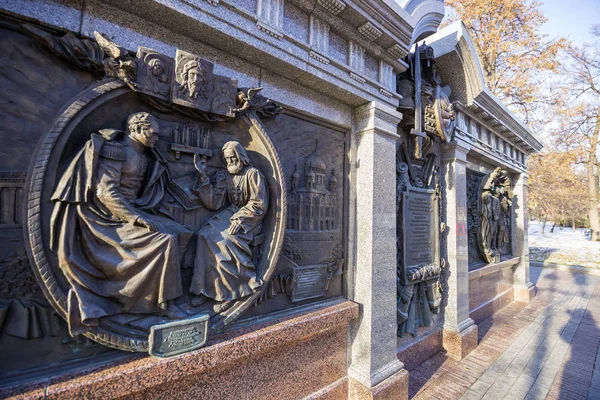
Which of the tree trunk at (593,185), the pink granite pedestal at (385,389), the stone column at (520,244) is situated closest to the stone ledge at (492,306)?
the stone column at (520,244)

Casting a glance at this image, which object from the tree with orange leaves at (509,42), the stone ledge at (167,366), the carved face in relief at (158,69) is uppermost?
the tree with orange leaves at (509,42)

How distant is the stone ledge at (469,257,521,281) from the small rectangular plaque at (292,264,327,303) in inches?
168

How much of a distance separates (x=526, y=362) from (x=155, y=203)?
6.34 m

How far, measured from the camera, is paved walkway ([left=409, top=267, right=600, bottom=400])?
12.4 feet

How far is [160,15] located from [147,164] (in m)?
1.26

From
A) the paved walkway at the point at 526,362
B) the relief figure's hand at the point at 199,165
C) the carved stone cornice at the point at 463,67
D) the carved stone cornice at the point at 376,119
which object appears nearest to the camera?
the relief figure's hand at the point at 199,165

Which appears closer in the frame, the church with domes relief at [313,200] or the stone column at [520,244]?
the church with domes relief at [313,200]

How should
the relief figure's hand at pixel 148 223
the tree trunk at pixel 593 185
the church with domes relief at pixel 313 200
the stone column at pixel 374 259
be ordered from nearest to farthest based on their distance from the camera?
the relief figure's hand at pixel 148 223, the church with domes relief at pixel 313 200, the stone column at pixel 374 259, the tree trunk at pixel 593 185

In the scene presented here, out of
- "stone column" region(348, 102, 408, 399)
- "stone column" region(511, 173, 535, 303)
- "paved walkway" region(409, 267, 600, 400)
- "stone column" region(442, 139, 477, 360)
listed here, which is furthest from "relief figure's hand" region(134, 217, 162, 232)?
"stone column" region(511, 173, 535, 303)

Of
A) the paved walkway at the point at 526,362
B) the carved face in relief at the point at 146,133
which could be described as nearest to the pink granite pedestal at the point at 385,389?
the paved walkway at the point at 526,362

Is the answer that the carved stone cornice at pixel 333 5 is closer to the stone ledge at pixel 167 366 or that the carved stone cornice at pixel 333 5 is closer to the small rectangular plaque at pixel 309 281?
the small rectangular plaque at pixel 309 281

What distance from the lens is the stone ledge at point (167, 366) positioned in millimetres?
1678

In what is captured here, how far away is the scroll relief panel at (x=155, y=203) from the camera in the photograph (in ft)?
5.81

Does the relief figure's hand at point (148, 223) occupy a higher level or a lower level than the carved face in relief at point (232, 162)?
lower
